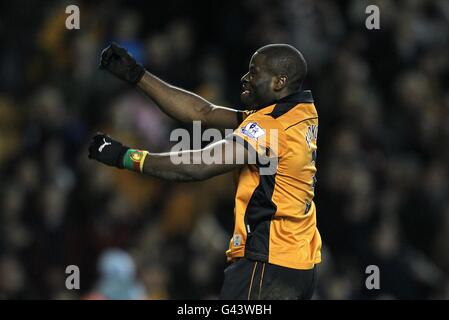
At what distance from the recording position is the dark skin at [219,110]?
557 cm

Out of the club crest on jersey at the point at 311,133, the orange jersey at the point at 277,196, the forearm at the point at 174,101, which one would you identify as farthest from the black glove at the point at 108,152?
the club crest on jersey at the point at 311,133

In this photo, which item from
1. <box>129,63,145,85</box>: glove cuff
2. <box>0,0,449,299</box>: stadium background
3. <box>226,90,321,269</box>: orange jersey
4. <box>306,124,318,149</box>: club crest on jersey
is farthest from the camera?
<box>0,0,449,299</box>: stadium background

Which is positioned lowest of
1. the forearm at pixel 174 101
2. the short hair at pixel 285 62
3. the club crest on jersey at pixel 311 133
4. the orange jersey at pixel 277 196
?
the orange jersey at pixel 277 196

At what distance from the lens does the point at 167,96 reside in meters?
6.47

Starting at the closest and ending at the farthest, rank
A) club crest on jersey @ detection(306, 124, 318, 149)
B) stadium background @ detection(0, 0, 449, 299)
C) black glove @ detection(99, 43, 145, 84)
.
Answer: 1. club crest on jersey @ detection(306, 124, 318, 149)
2. black glove @ detection(99, 43, 145, 84)
3. stadium background @ detection(0, 0, 449, 299)

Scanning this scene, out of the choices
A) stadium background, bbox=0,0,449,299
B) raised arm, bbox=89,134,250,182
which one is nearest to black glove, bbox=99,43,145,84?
raised arm, bbox=89,134,250,182

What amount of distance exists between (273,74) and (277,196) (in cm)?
66

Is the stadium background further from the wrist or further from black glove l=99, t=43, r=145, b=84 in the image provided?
the wrist

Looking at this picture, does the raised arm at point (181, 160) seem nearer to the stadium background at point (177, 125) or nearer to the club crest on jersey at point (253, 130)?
the club crest on jersey at point (253, 130)

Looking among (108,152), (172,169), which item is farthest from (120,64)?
(172,169)

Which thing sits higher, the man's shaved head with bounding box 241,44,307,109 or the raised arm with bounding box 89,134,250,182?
the man's shaved head with bounding box 241,44,307,109

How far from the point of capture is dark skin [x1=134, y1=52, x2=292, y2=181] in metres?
5.57

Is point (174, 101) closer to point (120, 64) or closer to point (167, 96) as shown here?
point (167, 96)

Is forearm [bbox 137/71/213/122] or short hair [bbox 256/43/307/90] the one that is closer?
short hair [bbox 256/43/307/90]
